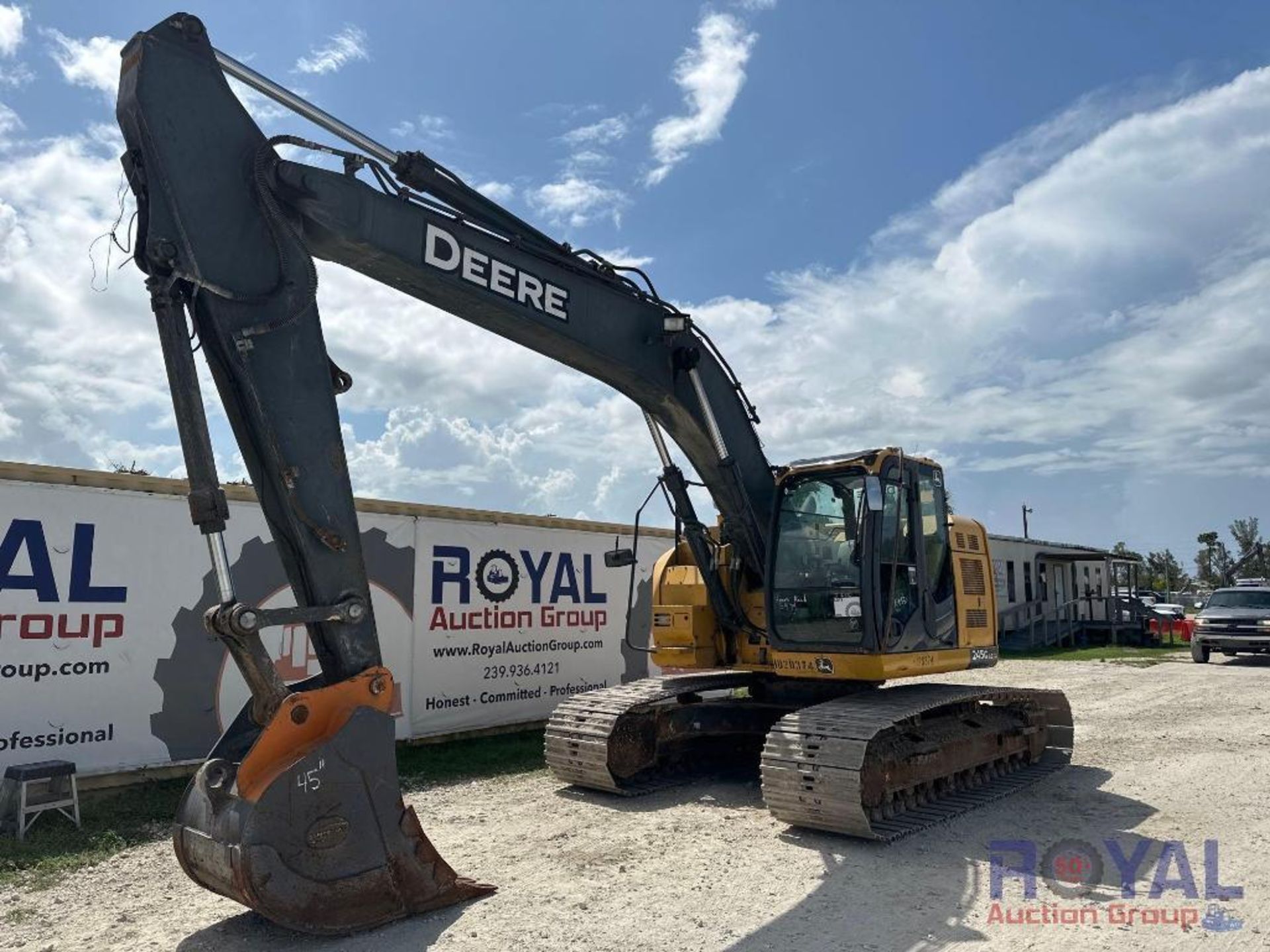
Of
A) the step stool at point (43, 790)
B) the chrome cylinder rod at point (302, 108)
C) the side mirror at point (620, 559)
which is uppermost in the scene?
the chrome cylinder rod at point (302, 108)

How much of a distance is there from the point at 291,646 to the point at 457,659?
2041mm

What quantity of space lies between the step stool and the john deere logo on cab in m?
4.17

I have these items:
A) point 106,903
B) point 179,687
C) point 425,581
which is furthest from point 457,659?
point 106,903

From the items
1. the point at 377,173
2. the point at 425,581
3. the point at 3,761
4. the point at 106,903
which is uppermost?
the point at 377,173

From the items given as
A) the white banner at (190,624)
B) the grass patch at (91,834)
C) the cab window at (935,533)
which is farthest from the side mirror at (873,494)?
the grass patch at (91,834)

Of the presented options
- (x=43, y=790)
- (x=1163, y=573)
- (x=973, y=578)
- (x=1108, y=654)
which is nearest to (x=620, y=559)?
(x=973, y=578)

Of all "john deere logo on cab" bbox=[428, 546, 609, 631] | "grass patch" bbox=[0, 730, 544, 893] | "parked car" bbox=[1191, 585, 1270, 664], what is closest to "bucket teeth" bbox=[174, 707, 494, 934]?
"grass patch" bbox=[0, 730, 544, 893]

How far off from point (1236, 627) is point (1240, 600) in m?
1.49

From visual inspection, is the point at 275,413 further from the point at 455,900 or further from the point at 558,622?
the point at 558,622

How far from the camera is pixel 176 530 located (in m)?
8.79

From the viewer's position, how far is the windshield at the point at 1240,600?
Answer: 20.4 metres

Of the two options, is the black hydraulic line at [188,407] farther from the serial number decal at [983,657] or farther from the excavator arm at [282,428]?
the serial number decal at [983,657]

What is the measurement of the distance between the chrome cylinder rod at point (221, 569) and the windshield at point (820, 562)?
4488 mm

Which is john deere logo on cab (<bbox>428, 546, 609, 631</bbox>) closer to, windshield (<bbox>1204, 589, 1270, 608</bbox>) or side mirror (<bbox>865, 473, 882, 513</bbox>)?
side mirror (<bbox>865, 473, 882, 513</bbox>)
